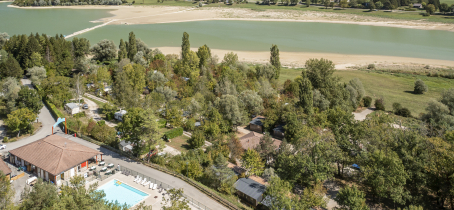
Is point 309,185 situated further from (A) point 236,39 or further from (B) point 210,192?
(A) point 236,39

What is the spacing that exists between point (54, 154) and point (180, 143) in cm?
1251

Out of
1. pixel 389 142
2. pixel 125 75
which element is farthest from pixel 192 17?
pixel 389 142

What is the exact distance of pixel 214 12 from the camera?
144 meters

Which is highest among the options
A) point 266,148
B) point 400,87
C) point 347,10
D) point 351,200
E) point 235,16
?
point 347,10

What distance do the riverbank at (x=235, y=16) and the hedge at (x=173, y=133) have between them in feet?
288

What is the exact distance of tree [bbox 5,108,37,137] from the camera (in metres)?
33.4

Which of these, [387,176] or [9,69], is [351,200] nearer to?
[387,176]

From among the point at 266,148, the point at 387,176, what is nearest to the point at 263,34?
the point at 266,148

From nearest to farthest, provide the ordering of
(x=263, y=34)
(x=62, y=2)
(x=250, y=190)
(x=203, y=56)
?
(x=250, y=190) < (x=203, y=56) < (x=263, y=34) < (x=62, y=2)

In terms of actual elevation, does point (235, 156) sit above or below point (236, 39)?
below

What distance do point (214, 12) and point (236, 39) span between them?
5258cm

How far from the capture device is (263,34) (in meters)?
105

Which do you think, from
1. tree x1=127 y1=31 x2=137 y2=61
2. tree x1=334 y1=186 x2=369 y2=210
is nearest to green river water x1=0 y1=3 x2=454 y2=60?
tree x1=127 y1=31 x2=137 y2=61

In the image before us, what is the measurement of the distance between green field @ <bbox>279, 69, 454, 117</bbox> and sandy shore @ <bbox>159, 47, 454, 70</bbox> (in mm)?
7593
